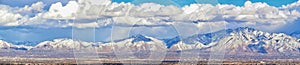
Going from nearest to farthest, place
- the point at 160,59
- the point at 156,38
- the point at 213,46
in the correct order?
the point at 160,59
the point at 213,46
the point at 156,38

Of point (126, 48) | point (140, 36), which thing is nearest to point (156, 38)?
point (140, 36)

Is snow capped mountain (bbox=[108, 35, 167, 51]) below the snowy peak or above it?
below

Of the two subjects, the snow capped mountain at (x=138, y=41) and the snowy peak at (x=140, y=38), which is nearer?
the snow capped mountain at (x=138, y=41)

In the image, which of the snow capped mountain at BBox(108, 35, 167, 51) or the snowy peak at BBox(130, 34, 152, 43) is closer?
the snow capped mountain at BBox(108, 35, 167, 51)

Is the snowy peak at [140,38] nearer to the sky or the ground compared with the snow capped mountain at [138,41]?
nearer to the sky

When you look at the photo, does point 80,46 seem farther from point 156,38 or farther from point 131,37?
point 156,38

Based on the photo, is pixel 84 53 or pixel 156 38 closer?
pixel 84 53

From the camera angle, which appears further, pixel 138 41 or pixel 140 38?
pixel 140 38

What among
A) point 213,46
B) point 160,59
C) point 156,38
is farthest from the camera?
point 156,38

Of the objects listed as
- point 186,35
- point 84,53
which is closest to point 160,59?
point 186,35

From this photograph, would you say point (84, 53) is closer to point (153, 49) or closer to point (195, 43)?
point (153, 49)
